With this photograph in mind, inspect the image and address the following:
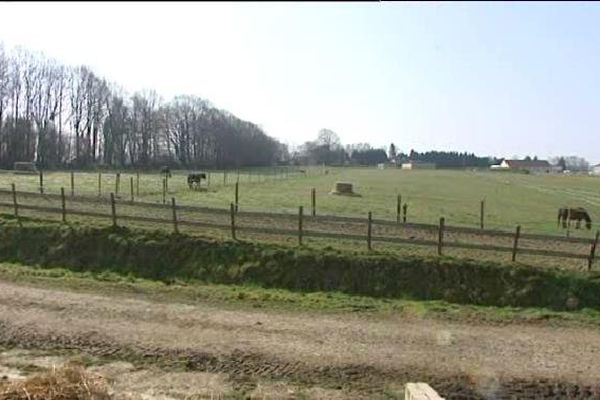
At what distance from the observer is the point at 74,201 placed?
21109 millimetres

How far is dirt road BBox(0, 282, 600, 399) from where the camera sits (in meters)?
7.82

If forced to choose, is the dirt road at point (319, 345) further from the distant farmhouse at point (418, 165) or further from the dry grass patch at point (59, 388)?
the distant farmhouse at point (418, 165)

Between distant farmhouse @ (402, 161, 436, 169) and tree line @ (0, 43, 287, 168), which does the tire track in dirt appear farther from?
distant farmhouse @ (402, 161, 436, 169)

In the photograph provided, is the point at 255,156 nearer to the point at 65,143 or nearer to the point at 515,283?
the point at 65,143

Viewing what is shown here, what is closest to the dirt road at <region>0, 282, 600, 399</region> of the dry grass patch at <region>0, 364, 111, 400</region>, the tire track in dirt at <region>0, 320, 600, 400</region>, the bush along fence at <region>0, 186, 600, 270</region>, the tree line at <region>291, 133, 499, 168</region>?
the tire track in dirt at <region>0, 320, 600, 400</region>

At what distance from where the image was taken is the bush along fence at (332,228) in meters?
15.1

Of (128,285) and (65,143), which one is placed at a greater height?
(65,143)

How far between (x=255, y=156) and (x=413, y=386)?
125484mm

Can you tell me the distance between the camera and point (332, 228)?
1848cm

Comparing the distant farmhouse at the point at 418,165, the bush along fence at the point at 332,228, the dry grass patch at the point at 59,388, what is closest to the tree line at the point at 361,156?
the distant farmhouse at the point at 418,165

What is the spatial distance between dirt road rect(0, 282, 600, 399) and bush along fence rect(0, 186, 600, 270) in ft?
14.7

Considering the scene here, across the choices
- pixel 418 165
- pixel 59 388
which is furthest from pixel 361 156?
pixel 59 388

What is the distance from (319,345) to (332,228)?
31.4 ft

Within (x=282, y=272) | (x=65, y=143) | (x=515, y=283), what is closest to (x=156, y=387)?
(x=282, y=272)
